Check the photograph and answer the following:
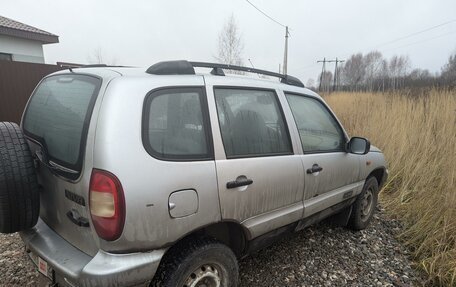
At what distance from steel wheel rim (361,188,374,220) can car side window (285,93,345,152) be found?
101 centimetres

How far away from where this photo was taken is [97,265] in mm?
1610

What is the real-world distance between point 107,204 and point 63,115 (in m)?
0.74

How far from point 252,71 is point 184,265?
154 cm

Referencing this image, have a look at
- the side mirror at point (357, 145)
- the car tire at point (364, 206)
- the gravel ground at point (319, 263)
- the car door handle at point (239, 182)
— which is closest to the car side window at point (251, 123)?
the car door handle at point (239, 182)

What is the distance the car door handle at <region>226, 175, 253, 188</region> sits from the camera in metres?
1.99

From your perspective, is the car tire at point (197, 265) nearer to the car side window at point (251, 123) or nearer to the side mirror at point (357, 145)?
the car side window at point (251, 123)

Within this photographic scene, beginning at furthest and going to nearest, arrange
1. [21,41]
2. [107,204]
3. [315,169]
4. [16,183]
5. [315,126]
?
[21,41] < [315,126] < [315,169] < [16,183] < [107,204]

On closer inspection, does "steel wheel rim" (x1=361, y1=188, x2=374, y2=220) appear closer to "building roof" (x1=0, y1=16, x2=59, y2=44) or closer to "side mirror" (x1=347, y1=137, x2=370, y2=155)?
"side mirror" (x1=347, y1=137, x2=370, y2=155)

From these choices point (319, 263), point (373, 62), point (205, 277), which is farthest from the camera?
point (373, 62)

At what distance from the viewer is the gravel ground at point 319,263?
2756 millimetres

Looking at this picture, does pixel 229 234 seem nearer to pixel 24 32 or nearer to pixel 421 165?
pixel 421 165

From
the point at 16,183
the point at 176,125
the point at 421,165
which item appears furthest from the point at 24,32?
the point at 421,165

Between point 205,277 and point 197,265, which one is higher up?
point 197,265

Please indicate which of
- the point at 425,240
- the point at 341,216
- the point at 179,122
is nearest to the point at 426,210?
the point at 425,240
